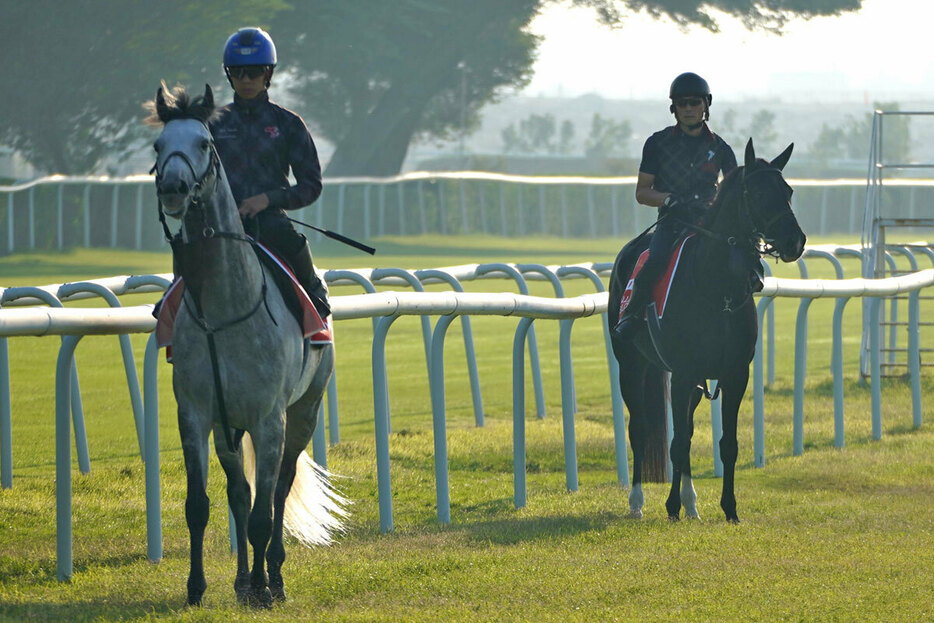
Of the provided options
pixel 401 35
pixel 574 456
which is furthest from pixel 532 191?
pixel 574 456

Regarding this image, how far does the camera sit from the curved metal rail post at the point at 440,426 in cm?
780

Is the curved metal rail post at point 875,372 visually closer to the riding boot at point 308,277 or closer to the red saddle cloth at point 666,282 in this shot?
the red saddle cloth at point 666,282

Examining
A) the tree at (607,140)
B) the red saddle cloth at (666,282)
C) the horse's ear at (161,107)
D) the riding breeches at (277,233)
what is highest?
the tree at (607,140)

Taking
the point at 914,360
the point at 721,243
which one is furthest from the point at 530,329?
the point at 721,243

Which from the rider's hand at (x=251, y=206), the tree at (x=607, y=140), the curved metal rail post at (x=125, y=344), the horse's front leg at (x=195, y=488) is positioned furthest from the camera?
the tree at (x=607, y=140)

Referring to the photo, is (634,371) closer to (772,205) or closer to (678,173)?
(678,173)

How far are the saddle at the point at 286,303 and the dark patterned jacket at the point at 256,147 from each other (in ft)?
0.88

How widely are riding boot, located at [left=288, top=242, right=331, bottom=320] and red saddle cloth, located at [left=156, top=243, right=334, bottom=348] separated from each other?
0.07 metres

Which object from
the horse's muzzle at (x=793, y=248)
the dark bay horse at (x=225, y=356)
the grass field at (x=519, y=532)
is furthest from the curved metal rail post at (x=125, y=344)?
the horse's muzzle at (x=793, y=248)

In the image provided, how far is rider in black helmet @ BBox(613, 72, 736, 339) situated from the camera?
27.1 feet

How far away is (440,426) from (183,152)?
2825mm

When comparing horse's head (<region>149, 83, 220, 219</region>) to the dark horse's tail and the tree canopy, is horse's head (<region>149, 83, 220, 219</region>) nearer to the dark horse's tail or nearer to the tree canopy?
the dark horse's tail

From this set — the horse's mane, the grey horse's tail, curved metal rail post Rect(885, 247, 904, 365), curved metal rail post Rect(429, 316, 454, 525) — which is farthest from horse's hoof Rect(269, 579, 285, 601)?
curved metal rail post Rect(885, 247, 904, 365)

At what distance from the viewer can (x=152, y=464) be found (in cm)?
664
